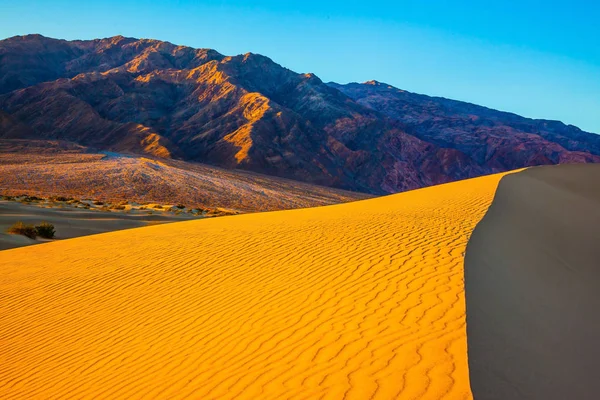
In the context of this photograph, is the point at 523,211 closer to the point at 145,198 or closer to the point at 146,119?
the point at 145,198

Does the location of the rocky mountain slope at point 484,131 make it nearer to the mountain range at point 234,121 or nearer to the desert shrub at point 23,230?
the mountain range at point 234,121

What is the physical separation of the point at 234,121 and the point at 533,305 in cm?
8004

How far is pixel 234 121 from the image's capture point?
273ft

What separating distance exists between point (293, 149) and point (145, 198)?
44.9 meters

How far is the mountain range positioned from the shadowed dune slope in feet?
215

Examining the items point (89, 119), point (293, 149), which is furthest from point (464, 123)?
point (89, 119)

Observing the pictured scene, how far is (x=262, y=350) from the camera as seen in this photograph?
16.5 feet

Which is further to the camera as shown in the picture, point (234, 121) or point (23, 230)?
point (234, 121)

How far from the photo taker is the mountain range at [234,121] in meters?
77.9

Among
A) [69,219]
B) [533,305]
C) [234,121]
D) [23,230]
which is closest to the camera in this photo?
[533,305]

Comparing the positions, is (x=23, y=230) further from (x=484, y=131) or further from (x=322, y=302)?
(x=484, y=131)

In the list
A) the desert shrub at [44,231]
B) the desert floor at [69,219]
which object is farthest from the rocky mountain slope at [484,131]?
the desert shrub at [44,231]

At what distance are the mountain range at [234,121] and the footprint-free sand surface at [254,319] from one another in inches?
2485

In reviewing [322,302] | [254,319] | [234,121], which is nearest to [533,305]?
[322,302]
